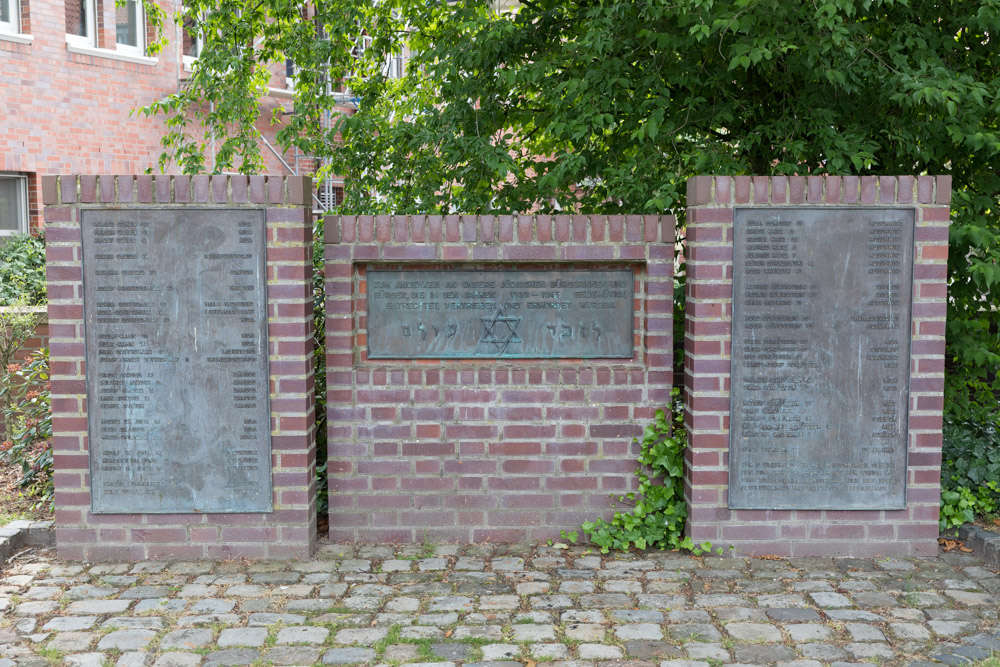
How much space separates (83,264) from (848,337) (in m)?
3.89

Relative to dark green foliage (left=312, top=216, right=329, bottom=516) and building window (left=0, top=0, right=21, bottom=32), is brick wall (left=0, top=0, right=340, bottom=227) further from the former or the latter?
dark green foliage (left=312, top=216, right=329, bottom=516)

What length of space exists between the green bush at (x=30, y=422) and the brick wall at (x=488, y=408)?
6.99 feet

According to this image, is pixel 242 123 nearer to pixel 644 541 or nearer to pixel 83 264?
pixel 83 264

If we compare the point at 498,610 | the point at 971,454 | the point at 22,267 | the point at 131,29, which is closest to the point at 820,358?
the point at 971,454

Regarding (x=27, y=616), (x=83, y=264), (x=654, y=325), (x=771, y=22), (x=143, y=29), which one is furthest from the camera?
(x=143, y=29)

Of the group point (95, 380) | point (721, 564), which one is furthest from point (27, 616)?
point (721, 564)

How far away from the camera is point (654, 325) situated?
5125 mm

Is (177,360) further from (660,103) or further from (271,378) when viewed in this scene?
(660,103)

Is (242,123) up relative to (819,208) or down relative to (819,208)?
up

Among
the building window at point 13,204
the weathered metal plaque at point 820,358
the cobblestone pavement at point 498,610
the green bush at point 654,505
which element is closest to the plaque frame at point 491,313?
the green bush at point 654,505

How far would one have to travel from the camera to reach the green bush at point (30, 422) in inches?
237

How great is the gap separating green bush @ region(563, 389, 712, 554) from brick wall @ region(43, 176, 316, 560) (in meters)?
1.56

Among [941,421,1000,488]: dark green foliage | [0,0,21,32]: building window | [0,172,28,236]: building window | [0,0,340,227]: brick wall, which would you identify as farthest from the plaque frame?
[0,0,21,32]: building window

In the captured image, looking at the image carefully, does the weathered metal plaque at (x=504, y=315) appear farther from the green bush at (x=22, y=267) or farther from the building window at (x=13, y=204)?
the building window at (x=13, y=204)
